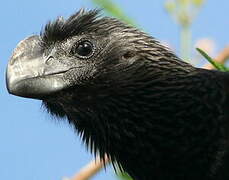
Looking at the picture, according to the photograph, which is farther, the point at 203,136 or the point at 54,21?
the point at 54,21

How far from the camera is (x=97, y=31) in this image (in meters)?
4.78

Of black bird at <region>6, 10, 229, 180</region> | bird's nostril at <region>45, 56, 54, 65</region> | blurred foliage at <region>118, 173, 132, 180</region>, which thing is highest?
bird's nostril at <region>45, 56, 54, 65</region>

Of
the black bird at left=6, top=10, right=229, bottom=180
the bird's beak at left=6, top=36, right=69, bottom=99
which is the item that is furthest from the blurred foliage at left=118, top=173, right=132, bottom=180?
the bird's beak at left=6, top=36, right=69, bottom=99

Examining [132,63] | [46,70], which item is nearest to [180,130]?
[132,63]

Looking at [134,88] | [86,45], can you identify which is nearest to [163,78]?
[134,88]

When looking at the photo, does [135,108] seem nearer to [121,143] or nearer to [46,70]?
[121,143]

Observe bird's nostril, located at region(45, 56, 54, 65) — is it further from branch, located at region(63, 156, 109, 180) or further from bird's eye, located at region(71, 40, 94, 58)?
branch, located at region(63, 156, 109, 180)

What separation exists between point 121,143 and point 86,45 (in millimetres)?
615

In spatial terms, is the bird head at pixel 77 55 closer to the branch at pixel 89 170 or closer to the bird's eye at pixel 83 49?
the bird's eye at pixel 83 49

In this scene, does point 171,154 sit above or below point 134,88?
below

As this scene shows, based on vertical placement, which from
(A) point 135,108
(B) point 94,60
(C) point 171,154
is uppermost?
(B) point 94,60

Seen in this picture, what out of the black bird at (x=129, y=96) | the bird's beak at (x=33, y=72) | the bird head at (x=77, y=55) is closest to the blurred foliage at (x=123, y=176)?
the black bird at (x=129, y=96)

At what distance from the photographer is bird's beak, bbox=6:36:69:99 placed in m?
4.45

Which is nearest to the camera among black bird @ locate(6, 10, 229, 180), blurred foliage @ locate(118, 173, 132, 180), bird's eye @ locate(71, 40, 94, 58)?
black bird @ locate(6, 10, 229, 180)
